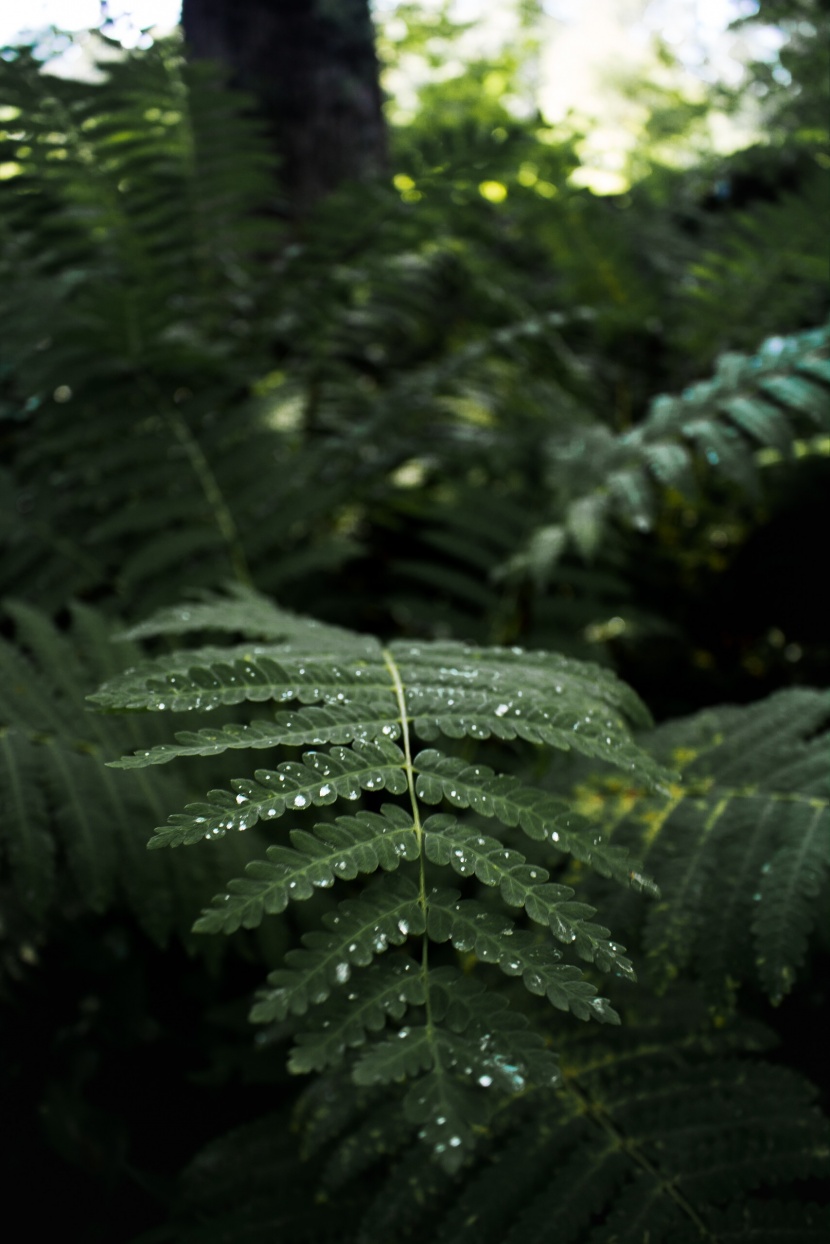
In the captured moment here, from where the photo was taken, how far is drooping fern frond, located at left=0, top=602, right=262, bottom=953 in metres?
1.04

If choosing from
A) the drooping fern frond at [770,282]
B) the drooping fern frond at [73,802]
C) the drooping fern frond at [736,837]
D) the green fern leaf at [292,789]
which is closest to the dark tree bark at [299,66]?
the drooping fern frond at [770,282]

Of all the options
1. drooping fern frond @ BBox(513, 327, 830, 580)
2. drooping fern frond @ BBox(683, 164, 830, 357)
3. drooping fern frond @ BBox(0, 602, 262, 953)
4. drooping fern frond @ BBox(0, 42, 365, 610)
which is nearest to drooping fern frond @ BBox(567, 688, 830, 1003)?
Answer: drooping fern frond @ BBox(513, 327, 830, 580)

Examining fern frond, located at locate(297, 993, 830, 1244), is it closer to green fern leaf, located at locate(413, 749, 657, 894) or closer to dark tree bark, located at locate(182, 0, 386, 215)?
green fern leaf, located at locate(413, 749, 657, 894)

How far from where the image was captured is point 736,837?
1.08 meters

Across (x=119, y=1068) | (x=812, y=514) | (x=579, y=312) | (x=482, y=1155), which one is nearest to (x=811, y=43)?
(x=579, y=312)

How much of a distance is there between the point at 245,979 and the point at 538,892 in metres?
1.02

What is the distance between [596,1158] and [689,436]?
1155mm

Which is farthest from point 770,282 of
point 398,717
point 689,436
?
point 398,717

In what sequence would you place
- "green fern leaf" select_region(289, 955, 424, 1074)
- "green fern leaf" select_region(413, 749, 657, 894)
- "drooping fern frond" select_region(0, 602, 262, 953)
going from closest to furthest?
"green fern leaf" select_region(289, 955, 424, 1074) < "green fern leaf" select_region(413, 749, 657, 894) < "drooping fern frond" select_region(0, 602, 262, 953)

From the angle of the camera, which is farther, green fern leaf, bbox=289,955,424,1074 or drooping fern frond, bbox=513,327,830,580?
drooping fern frond, bbox=513,327,830,580

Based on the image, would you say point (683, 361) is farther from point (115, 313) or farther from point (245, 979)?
point (245, 979)

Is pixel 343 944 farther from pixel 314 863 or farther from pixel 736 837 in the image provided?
pixel 736 837

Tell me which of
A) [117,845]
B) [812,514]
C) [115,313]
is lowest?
[117,845]

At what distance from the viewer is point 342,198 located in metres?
1.84
